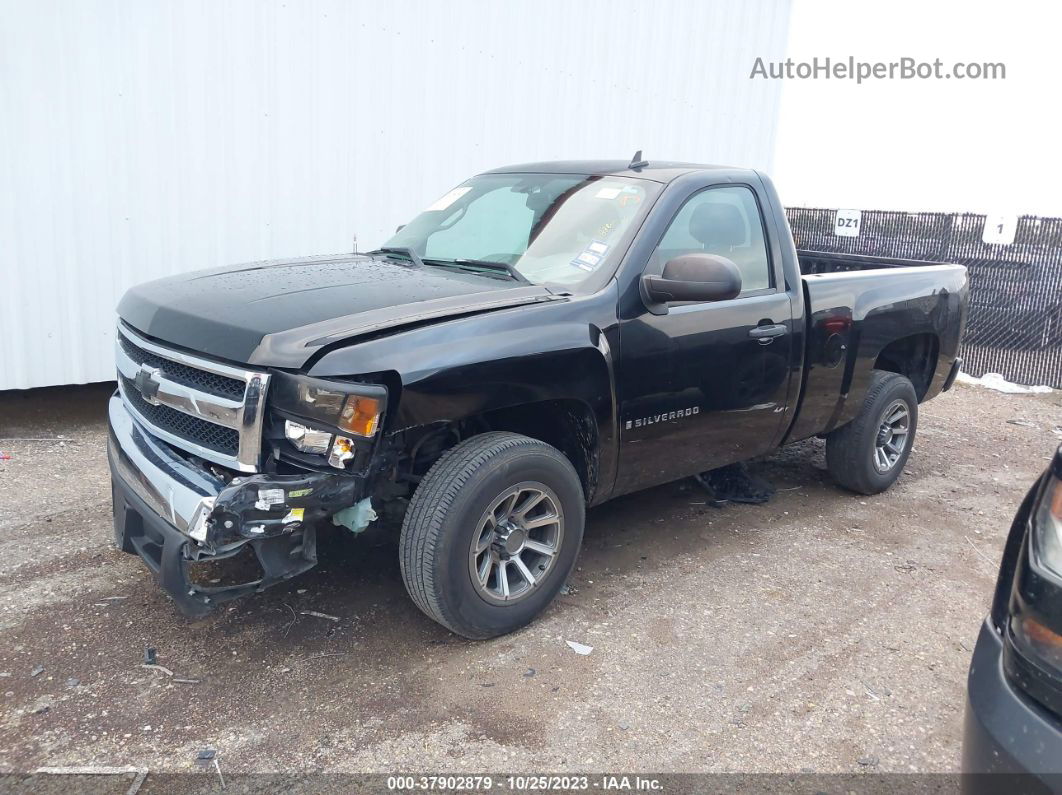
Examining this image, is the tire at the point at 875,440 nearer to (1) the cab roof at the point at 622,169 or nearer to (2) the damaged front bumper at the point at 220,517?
(1) the cab roof at the point at 622,169

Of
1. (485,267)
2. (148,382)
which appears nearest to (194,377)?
(148,382)

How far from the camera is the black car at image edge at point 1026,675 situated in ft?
5.81

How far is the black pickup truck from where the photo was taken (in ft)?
9.77

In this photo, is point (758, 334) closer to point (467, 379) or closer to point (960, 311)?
point (467, 379)

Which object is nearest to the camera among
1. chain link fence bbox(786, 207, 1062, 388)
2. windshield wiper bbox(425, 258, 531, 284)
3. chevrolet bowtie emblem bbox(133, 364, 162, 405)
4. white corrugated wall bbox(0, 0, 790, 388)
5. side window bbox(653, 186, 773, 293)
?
chevrolet bowtie emblem bbox(133, 364, 162, 405)

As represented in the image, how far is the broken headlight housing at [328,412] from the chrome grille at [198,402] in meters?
0.09

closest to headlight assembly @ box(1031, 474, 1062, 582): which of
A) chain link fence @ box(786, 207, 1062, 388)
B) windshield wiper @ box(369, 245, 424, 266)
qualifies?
windshield wiper @ box(369, 245, 424, 266)

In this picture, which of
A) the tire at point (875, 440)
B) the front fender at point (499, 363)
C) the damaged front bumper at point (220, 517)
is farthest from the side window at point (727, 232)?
the damaged front bumper at point (220, 517)

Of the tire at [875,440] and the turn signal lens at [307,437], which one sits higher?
the turn signal lens at [307,437]

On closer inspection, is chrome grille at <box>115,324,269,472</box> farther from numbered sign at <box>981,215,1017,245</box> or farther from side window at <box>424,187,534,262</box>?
numbered sign at <box>981,215,1017,245</box>

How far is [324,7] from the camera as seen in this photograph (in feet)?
21.8

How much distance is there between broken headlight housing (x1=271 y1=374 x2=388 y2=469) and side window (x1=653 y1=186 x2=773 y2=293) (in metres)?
1.70

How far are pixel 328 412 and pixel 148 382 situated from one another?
911 millimetres

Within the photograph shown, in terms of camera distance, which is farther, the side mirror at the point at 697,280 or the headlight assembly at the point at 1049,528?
the side mirror at the point at 697,280
